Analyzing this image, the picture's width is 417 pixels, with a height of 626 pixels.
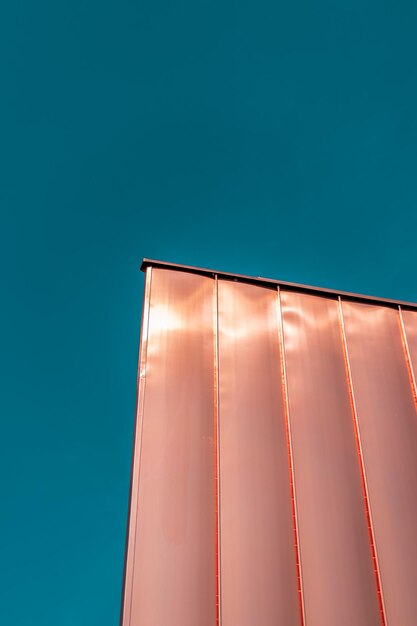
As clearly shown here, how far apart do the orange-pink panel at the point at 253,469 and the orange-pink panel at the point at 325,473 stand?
24 cm

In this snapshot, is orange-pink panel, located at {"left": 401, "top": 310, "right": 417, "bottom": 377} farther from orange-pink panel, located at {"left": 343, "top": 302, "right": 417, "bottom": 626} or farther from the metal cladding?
orange-pink panel, located at {"left": 343, "top": 302, "right": 417, "bottom": 626}

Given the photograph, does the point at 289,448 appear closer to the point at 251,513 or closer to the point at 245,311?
the point at 251,513

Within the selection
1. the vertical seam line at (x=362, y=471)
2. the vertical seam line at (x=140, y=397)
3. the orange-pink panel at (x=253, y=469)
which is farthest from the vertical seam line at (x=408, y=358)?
the vertical seam line at (x=140, y=397)

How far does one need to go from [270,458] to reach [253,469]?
34 cm

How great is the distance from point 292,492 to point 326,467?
0.72 m

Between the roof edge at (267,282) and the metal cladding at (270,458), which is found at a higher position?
the roof edge at (267,282)

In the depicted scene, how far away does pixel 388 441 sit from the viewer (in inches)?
347

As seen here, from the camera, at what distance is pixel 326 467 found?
8.30m

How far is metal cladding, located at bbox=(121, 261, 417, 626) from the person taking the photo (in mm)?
7012

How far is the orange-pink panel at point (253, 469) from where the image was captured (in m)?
7.01

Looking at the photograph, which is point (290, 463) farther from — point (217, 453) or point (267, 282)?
point (267, 282)

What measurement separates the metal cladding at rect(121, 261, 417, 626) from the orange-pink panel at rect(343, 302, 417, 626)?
0.02m

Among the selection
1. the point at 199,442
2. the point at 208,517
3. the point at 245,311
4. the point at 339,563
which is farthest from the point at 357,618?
the point at 245,311

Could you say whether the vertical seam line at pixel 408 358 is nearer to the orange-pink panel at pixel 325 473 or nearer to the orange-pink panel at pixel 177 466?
the orange-pink panel at pixel 325 473
